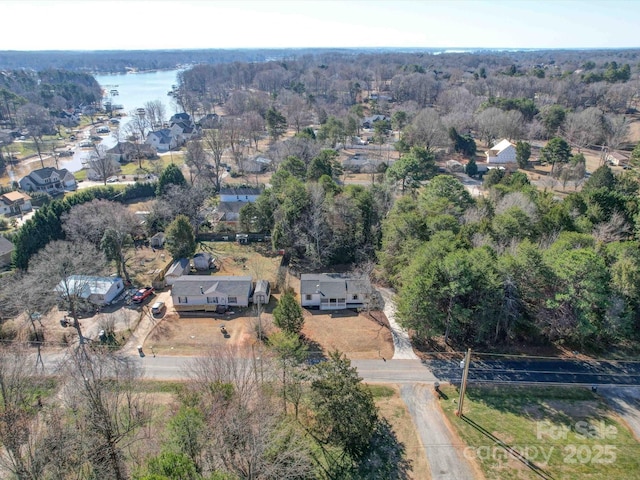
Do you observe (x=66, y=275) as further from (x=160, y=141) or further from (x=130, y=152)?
(x=160, y=141)

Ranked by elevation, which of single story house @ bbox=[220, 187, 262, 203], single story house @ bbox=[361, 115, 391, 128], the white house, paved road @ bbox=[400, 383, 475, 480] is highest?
single story house @ bbox=[361, 115, 391, 128]

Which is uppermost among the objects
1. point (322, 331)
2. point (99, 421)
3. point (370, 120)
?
point (370, 120)

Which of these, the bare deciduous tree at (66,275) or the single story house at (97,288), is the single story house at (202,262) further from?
the bare deciduous tree at (66,275)

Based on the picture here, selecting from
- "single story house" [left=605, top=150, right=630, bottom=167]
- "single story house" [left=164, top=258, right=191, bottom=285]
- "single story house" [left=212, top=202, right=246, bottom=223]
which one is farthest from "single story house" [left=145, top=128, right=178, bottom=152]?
"single story house" [left=605, top=150, right=630, bottom=167]

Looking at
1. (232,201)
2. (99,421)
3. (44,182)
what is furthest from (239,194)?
(99,421)

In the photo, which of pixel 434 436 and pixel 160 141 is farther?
pixel 160 141

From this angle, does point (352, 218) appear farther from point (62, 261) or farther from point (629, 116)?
point (629, 116)

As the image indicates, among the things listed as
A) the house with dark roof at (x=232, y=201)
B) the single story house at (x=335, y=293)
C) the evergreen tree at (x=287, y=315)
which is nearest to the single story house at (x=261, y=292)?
the single story house at (x=335, y=293)

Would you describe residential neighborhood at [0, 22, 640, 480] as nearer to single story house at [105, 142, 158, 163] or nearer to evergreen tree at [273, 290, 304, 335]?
evergreen tree at [273, 290, 304, 335]
